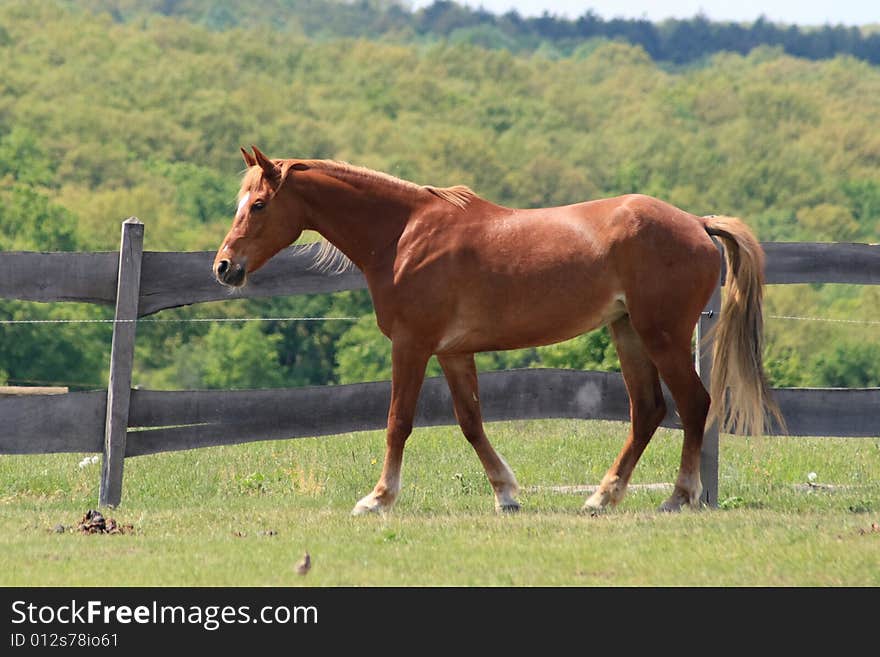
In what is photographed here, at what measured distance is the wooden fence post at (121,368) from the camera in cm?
852

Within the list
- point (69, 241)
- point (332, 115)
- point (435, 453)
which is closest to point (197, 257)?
point (435, 453)

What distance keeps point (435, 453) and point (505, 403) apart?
2727 mm

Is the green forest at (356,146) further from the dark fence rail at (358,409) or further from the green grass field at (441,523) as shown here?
the dark fence rail at (358,409)

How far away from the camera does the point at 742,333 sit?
826cm

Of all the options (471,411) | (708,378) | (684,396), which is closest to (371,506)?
(471,411)

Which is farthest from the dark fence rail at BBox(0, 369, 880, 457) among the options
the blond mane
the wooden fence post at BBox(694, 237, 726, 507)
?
the blond mane

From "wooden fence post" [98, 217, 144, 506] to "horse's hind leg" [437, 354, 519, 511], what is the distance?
1.94 m

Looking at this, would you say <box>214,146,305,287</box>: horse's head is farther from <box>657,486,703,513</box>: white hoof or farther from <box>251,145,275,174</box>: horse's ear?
<box>657,486,703,513</box>: white hoof

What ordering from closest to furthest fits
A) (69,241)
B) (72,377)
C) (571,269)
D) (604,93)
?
(571,269)
(72,377)
(69,241)
(604,93)

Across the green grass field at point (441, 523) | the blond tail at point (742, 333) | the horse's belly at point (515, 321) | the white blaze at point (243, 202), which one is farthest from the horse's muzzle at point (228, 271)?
the blond tail at point (742, 333)

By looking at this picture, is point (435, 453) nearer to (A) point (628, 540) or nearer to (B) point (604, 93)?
(A) point (628, 540)

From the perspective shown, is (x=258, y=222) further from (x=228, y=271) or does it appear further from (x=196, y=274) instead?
(x=196, y=274)

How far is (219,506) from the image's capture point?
849 cm

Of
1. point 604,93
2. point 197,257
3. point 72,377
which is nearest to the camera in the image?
point 197,257
